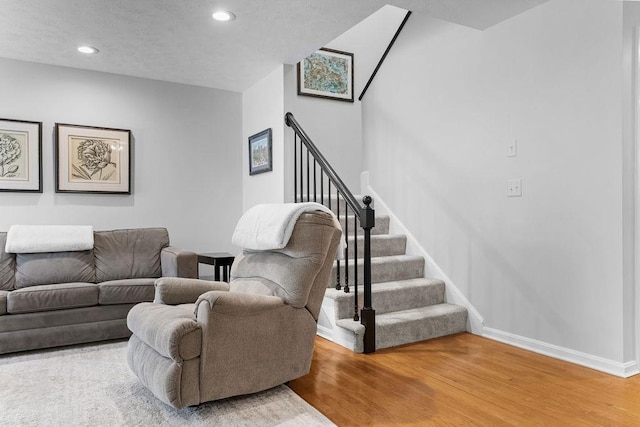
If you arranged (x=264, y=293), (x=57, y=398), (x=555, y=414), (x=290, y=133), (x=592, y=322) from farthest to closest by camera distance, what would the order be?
(x=290, y=133) → (x=592, y=322) → (x=264, y=293) → (x=57, y=398) → (x=555, y=414)

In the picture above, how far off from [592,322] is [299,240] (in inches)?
73.6

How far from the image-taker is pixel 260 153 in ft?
14.3

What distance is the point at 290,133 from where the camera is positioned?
400 cm

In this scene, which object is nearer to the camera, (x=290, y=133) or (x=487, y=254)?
(x=487, y=254)

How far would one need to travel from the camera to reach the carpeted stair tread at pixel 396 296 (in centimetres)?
324

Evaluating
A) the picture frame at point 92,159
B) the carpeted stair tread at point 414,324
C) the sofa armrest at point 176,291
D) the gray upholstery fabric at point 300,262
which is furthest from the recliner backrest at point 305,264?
the picture frame at point 92,159

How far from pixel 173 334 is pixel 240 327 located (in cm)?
33

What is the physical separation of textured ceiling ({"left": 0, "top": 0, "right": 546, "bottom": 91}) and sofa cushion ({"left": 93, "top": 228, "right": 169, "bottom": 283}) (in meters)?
1.51

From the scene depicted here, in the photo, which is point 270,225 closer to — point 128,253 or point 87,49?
point 128,253

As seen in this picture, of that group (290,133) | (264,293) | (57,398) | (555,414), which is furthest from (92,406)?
(290,133)

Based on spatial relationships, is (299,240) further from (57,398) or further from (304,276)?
(57,398)

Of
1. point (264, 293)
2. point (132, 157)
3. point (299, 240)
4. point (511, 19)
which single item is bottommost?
point (264, 293)

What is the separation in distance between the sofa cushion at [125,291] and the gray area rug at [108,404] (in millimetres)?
610

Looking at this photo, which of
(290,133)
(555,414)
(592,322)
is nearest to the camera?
(555,414)
